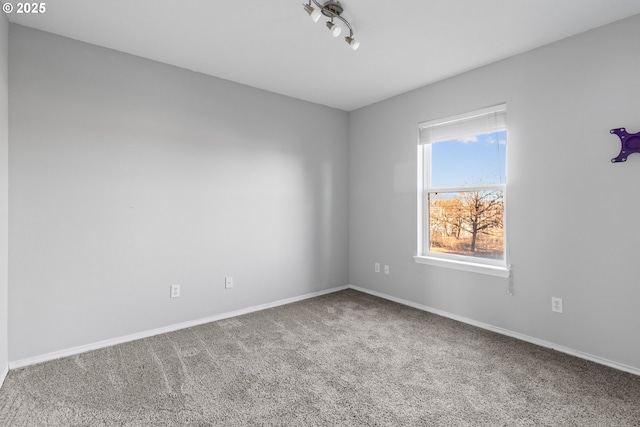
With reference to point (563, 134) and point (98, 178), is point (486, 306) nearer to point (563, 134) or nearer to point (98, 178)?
point (563, 134)

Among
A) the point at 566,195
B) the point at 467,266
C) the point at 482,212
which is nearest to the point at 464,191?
the point at 482,212

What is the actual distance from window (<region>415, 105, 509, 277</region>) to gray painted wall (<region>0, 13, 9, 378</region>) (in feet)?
11.8

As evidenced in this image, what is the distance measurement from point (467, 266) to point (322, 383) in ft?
6.29

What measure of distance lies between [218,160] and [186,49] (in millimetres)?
1038

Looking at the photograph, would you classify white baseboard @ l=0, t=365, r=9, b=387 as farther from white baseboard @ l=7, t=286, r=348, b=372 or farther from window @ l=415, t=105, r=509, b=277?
window @ l=415, t=105, r=509, b=277

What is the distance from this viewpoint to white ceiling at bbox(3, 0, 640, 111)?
7.07 feet

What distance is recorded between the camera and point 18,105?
2338 millimetres

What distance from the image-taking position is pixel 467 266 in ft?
10.5

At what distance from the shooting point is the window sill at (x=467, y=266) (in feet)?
9.71

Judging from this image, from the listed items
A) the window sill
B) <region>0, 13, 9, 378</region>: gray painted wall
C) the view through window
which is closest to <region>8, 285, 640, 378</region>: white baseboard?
<region>0, 13, 9, 378</region>: gray painted wall

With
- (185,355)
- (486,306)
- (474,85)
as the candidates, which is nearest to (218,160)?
(185,355)

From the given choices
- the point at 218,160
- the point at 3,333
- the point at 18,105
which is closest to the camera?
the point at 3,333

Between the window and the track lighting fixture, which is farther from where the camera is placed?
the window

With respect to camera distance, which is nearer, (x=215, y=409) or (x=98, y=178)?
(x=215, y=409)
